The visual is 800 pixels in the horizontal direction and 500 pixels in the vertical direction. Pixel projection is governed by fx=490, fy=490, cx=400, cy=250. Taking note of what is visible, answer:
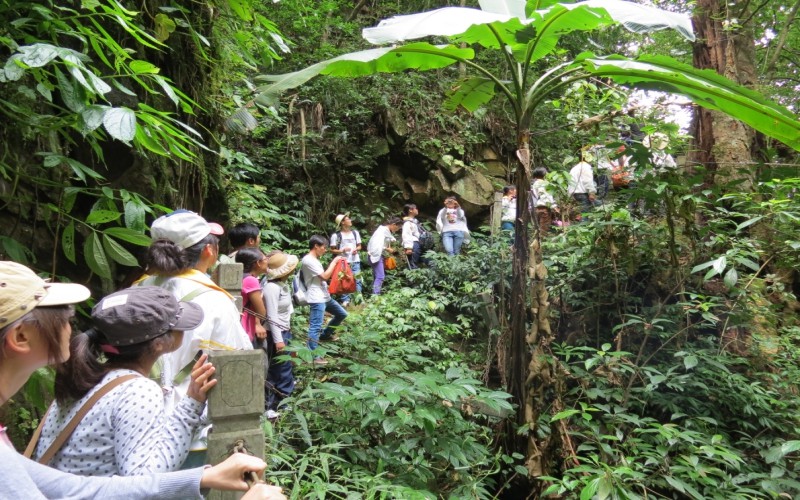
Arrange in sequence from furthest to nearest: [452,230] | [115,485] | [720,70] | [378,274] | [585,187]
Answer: [452,230], [378,274], [585,187], [720,70], [115,485]

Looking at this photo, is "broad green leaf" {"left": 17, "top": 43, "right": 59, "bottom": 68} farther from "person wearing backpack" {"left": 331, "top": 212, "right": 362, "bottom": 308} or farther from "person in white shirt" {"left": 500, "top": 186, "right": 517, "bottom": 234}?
"person in white shirt" {"left": 500, "top": 186, "right": 517, "bottom": 234}

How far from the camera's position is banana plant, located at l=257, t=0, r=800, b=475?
3133 mm

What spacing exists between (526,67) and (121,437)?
3385 millimetres

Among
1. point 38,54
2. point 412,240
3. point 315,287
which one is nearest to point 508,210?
point 412,240

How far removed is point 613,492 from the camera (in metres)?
2.70

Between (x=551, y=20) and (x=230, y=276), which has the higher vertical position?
(x=551, y=20)

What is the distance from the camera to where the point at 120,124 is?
1.87 metres

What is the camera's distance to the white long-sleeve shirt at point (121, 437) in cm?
142

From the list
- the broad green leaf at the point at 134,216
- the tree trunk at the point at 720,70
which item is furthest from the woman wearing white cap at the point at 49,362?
the tree trunk at the point at 720,70

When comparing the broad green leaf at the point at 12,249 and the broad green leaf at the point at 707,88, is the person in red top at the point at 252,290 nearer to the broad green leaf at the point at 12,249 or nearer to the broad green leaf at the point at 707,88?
the broad green leaf at the point at 12,249

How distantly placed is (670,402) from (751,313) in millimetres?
1090

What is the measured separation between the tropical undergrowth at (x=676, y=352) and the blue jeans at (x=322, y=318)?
260cm

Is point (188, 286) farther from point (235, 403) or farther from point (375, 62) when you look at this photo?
point (375, 62)

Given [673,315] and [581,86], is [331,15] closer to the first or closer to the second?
[581,86]
